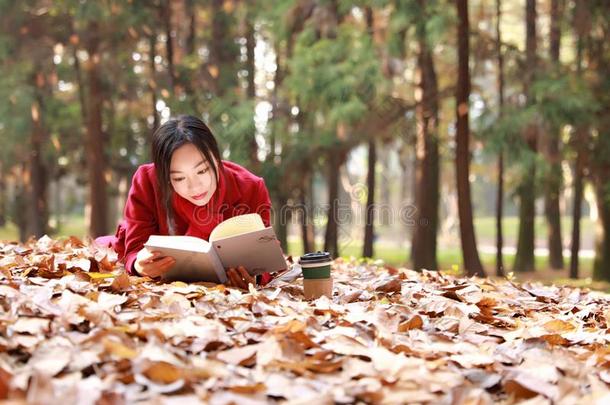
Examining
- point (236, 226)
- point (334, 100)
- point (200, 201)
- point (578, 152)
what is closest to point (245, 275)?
point (236, 226)

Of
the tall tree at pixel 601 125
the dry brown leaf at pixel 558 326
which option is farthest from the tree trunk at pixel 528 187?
the dry brown leaf at pixel 558 326

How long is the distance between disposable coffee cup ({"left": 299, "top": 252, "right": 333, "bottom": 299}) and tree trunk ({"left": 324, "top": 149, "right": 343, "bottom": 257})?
413 inches

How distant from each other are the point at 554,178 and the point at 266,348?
495 inches

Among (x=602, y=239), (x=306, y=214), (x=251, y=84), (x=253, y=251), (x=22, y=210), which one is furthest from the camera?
(x=22, y=210)

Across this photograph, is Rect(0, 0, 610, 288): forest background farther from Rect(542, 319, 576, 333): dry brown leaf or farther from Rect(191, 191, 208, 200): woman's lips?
Rect(542, 319, 576, 333): dry brown leaf

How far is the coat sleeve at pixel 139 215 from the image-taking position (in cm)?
434

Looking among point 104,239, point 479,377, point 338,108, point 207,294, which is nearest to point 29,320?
point 207,294

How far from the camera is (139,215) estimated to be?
443cm

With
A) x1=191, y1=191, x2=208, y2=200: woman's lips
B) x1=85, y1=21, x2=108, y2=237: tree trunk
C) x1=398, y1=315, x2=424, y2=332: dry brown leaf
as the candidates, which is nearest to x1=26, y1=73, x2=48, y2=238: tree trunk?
x1=85, y1=21, x2=108, y2=237: tree trunk

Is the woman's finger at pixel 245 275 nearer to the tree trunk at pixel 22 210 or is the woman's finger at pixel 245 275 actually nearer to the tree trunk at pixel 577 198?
the tree trunk at pixel 577 198

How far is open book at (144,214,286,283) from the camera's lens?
3.74 metres

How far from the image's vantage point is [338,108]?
12.8 metres

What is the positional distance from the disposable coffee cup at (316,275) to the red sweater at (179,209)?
18.1 inches

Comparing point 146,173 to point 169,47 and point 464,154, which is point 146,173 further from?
point 169,47
